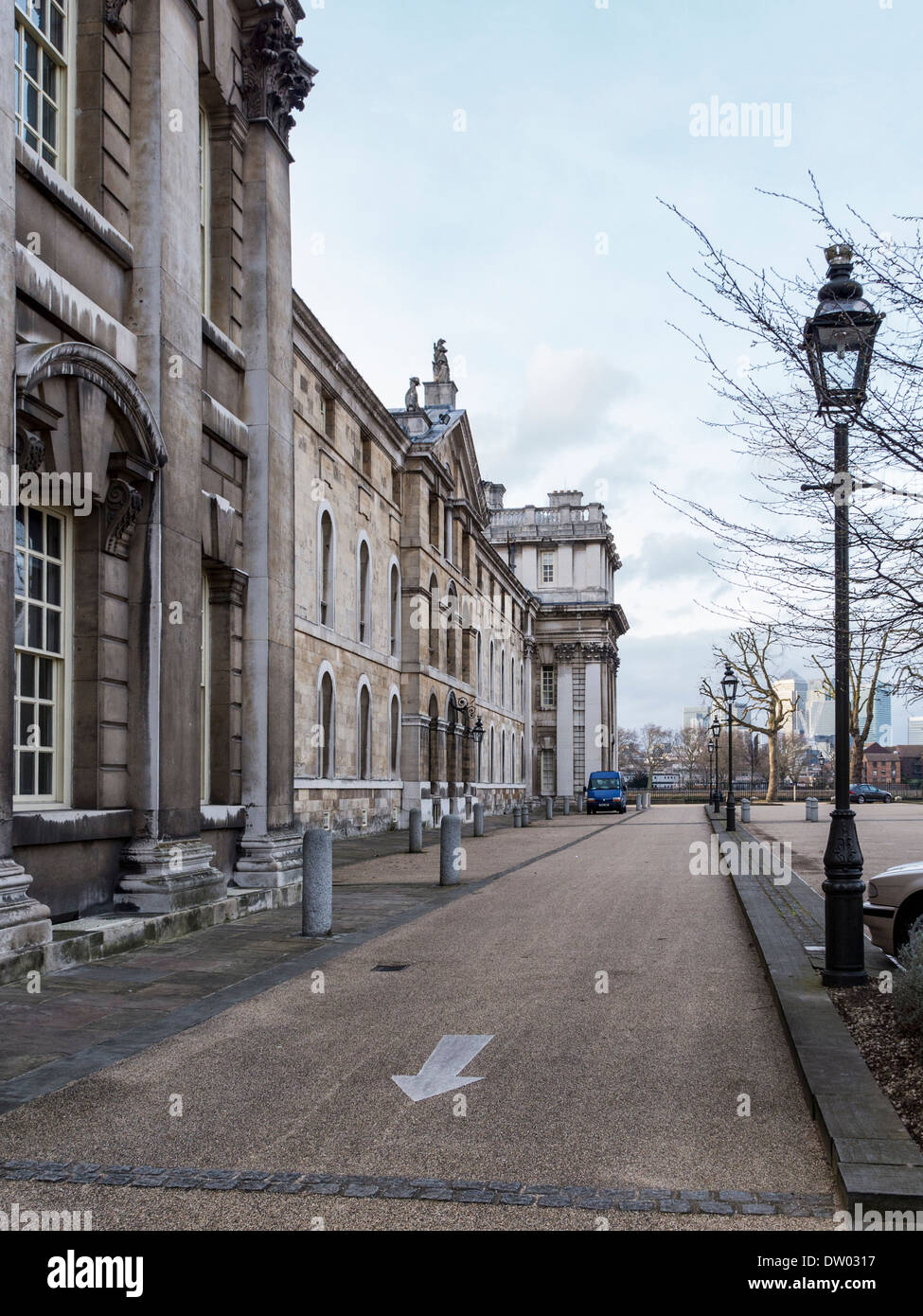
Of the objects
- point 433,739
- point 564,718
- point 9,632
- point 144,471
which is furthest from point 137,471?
point 564,718

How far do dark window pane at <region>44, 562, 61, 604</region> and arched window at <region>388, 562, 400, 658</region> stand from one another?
80.9 ft

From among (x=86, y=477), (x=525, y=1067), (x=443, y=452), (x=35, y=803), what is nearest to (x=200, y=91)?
(x=86, y=477)

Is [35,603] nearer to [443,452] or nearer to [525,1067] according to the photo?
[525,1067]

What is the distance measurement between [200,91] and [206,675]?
7.16 m

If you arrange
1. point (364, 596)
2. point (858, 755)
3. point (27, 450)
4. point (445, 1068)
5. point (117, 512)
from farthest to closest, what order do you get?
point (858, 755) < point (364, 596) < point (117, 512) < point (27, 450) < point (445, 1068)

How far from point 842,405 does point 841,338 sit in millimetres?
552

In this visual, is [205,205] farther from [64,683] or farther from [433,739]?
[433,739]

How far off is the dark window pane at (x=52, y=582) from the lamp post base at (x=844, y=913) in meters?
6.84

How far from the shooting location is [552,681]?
3150 inches

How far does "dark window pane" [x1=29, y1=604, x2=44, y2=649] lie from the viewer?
1007cm

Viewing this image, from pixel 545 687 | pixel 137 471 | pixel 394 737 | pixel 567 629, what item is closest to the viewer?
pixel 137 471

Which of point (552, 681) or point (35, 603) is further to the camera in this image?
point (552, 681)

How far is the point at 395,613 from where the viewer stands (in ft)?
118
